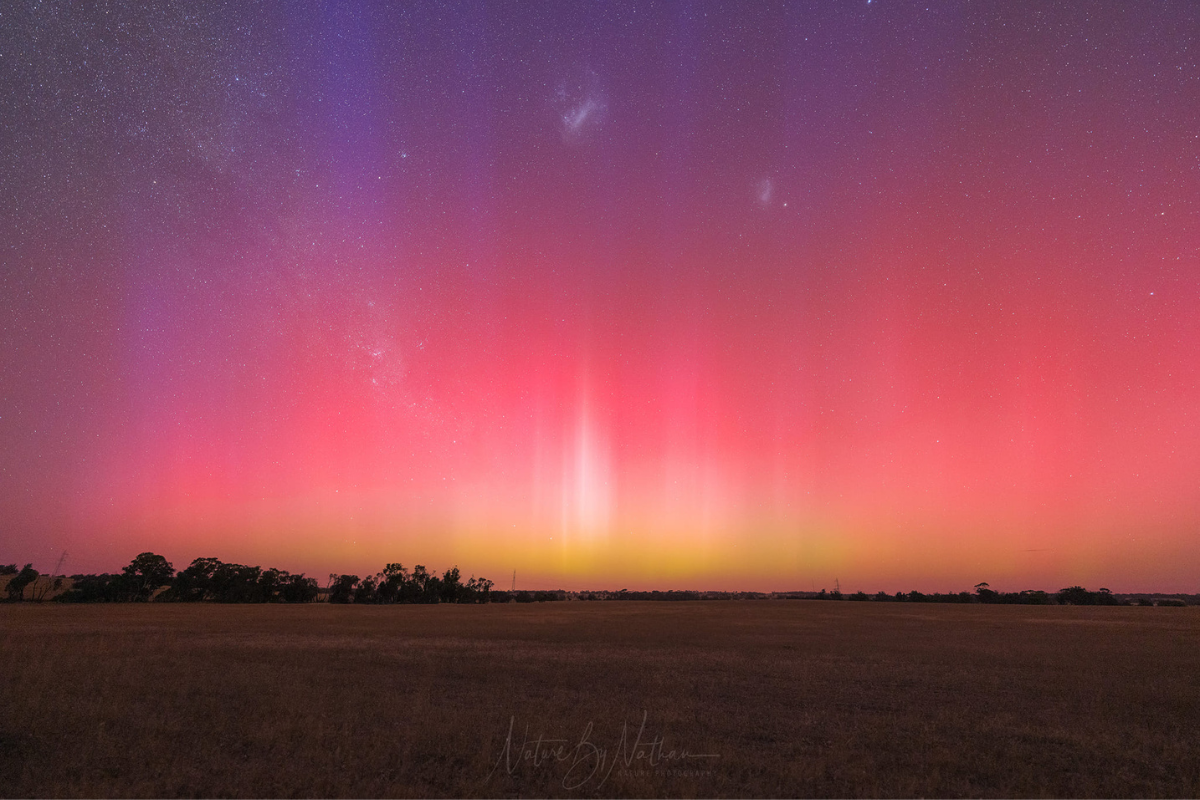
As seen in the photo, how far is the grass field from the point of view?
11.1 metres

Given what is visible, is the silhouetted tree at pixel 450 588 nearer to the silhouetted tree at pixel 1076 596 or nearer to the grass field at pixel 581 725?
the grass field at pixel 581 725

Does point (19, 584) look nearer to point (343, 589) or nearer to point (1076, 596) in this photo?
point (343, 589)

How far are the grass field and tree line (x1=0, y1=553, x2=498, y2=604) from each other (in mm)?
123215

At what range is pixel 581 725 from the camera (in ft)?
50.1

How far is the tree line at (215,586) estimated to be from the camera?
4820 inches

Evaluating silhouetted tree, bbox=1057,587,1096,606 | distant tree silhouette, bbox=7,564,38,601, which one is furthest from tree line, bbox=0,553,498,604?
silhouetted tree, bbox=1057,587,1096,606

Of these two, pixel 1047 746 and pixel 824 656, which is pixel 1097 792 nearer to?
pixel 1047 746

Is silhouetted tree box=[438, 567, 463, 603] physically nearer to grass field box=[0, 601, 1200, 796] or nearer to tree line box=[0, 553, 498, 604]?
tree line box=[0, 553, 498, 604]

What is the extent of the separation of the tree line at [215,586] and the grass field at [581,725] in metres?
123

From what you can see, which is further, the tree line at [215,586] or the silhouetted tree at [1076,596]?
the silhouetted tree at [1076,596]

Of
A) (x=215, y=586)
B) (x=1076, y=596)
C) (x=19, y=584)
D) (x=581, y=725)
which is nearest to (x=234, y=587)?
(x=215, y=586)
